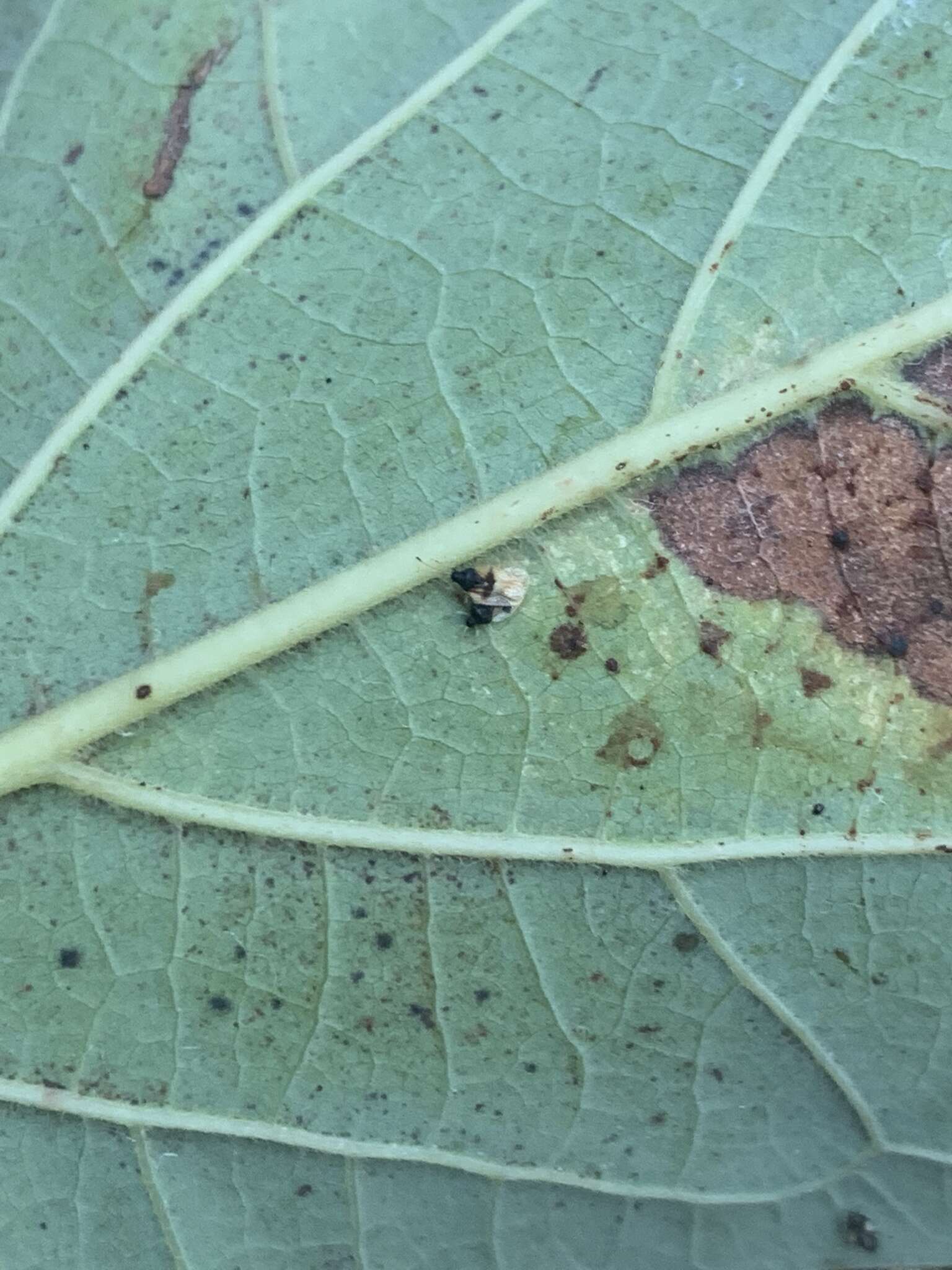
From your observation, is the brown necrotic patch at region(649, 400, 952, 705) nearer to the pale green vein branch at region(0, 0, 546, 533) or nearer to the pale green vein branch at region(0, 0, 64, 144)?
the pale green vein branch at region(0, 0, 546, 533)

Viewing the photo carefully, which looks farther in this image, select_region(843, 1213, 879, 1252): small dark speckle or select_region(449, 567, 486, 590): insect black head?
Result: select_region(843, 1213, 879, 1252): small dark speckle

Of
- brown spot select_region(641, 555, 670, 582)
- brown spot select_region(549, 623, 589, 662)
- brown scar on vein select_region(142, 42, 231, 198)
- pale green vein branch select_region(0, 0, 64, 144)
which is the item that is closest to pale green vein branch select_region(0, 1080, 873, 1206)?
brown spot select_region(549, 623, 589, 662)

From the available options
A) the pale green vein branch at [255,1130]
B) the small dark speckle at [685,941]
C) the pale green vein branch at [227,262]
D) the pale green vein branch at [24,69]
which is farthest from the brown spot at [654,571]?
the pale green vein branch at [24,69]

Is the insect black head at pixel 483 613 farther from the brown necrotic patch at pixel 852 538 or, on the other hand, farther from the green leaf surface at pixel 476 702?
the brown necrotic patch at pixel 852 538

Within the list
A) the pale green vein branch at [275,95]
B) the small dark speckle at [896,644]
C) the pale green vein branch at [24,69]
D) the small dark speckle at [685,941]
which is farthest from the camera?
the pale green vein branch at [24,69]

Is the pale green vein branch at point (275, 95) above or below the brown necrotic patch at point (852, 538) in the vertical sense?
above

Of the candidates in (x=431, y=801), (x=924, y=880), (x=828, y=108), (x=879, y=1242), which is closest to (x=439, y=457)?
(x=431, y=801)

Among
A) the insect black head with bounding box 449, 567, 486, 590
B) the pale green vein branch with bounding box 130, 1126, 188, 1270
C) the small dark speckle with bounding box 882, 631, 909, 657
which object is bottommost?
the pale green vein branch with bounding box 130, 1126, 188, 1270

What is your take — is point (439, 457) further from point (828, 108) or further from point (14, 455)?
point (828, 108)
